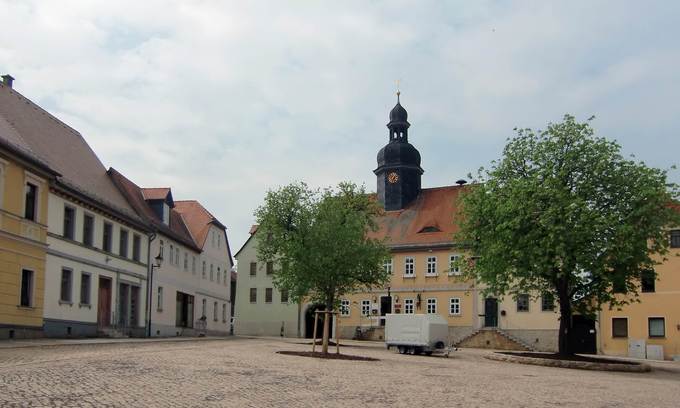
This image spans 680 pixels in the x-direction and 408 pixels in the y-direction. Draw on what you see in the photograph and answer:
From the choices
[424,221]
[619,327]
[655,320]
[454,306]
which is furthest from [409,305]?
[655,320]

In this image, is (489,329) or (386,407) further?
(489,329)

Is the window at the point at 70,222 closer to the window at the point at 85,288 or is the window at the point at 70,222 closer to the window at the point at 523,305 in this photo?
the window at the point at 85,288

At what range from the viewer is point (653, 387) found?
21.8m

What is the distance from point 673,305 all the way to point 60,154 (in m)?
36.9

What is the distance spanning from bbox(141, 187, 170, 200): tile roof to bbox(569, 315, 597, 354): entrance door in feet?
93.5

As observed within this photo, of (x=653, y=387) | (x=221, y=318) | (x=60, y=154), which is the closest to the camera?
(x=653, y=387)

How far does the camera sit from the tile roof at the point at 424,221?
61938 mm

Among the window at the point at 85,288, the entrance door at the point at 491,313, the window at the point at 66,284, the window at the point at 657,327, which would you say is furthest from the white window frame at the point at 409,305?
the window at the point at 66,284

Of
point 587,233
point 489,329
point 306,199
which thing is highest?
point 306,199

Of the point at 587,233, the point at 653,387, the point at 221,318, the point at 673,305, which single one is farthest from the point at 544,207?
the point at 221,318

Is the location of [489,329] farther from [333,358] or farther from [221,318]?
[333,358]

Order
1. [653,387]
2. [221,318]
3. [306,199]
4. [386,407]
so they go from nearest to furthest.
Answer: [386,407] < [653,387] < [306,199] < [221,318]

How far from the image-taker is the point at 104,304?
127 ft

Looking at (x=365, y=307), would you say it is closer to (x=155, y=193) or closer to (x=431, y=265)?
(x=431, y=265)
